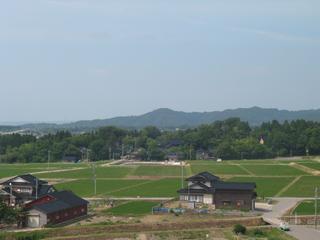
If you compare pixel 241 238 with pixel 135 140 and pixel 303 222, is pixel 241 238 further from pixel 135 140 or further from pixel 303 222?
pixel 135 140

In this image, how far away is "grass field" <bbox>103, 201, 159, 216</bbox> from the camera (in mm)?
40062

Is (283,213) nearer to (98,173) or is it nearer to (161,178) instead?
(161,178)

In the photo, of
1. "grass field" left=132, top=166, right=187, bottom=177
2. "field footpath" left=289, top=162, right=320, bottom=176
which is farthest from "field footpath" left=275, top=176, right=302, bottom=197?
"grass field" left=132, top=166, right=187, bottom=177

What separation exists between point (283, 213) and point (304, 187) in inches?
588

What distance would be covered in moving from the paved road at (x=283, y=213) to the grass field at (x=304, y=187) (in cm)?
319

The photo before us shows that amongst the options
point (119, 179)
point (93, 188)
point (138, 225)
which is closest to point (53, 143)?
point (119, 179)

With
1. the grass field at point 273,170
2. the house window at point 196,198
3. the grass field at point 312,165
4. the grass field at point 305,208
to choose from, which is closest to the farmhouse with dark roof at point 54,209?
the house window at point 196,198

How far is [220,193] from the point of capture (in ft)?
144

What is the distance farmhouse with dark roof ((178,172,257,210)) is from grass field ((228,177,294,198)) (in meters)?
5.80

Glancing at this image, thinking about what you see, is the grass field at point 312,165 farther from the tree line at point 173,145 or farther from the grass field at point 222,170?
the tree line at point 173,145

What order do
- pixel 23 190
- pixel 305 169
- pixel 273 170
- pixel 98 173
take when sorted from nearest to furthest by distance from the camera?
1. pixel 23 190
2. pixel 305 169
3. pixel 98 173
4. pixel 273 170

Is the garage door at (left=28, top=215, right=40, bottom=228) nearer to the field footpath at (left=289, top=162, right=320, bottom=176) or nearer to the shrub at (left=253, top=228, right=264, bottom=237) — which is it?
the shrub at (left=253, top=228, right=264, bottom=237)

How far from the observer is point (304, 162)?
8219 cm

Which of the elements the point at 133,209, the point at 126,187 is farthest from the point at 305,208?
the point at 126,187
